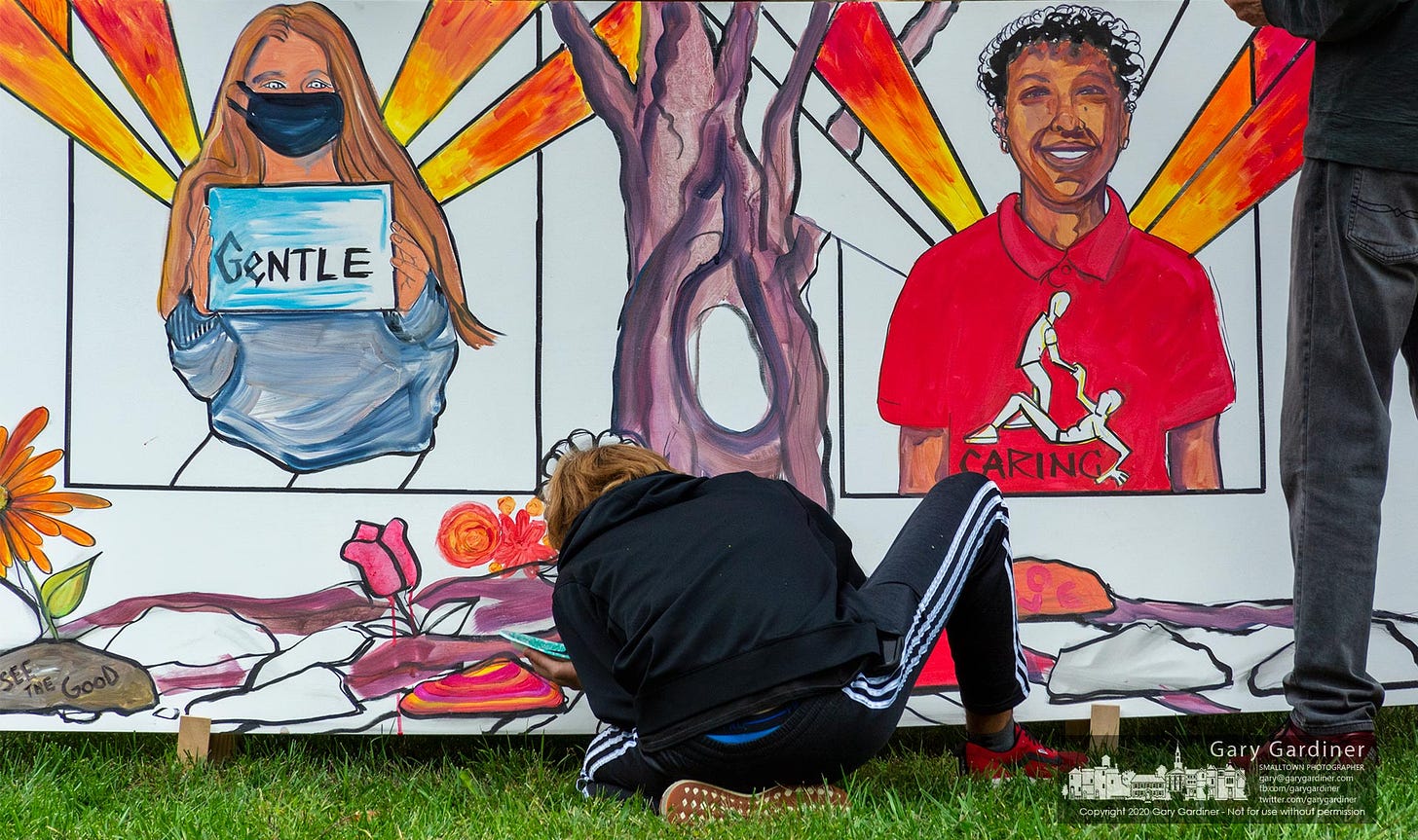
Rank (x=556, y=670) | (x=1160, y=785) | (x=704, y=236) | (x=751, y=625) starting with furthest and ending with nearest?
(x=704, y=236) < (x=556, y=670) < (x=1160, y=785) < (x=751, y=625)

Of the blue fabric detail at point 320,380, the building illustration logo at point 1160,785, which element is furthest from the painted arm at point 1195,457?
the blue fabric detail at point 320,380

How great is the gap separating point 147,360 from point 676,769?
1.50 metres

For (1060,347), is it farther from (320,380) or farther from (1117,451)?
(320,380)

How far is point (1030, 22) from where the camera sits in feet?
8.48

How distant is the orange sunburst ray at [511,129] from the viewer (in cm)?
254

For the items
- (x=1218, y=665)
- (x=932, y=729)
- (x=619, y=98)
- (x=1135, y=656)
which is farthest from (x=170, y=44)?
(x=1218, y=665)

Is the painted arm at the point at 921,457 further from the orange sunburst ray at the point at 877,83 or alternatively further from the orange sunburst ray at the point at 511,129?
the orange sunburst ray at the point at 511,129

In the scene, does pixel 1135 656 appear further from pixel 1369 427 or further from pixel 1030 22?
pixel 1030 22

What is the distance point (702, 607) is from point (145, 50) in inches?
71.5

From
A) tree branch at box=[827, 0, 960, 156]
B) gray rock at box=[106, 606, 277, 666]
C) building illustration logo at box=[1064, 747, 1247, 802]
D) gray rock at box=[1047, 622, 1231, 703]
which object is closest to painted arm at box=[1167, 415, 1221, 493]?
gray rock at box=[1047, 622, 1231, 703]

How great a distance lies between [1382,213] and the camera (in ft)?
6.49

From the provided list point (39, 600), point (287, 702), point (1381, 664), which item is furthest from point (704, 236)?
point (1381, 664)

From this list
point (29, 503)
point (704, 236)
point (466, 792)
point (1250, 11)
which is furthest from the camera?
point (704, 236)

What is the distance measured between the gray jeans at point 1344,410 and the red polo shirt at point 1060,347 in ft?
1.77
